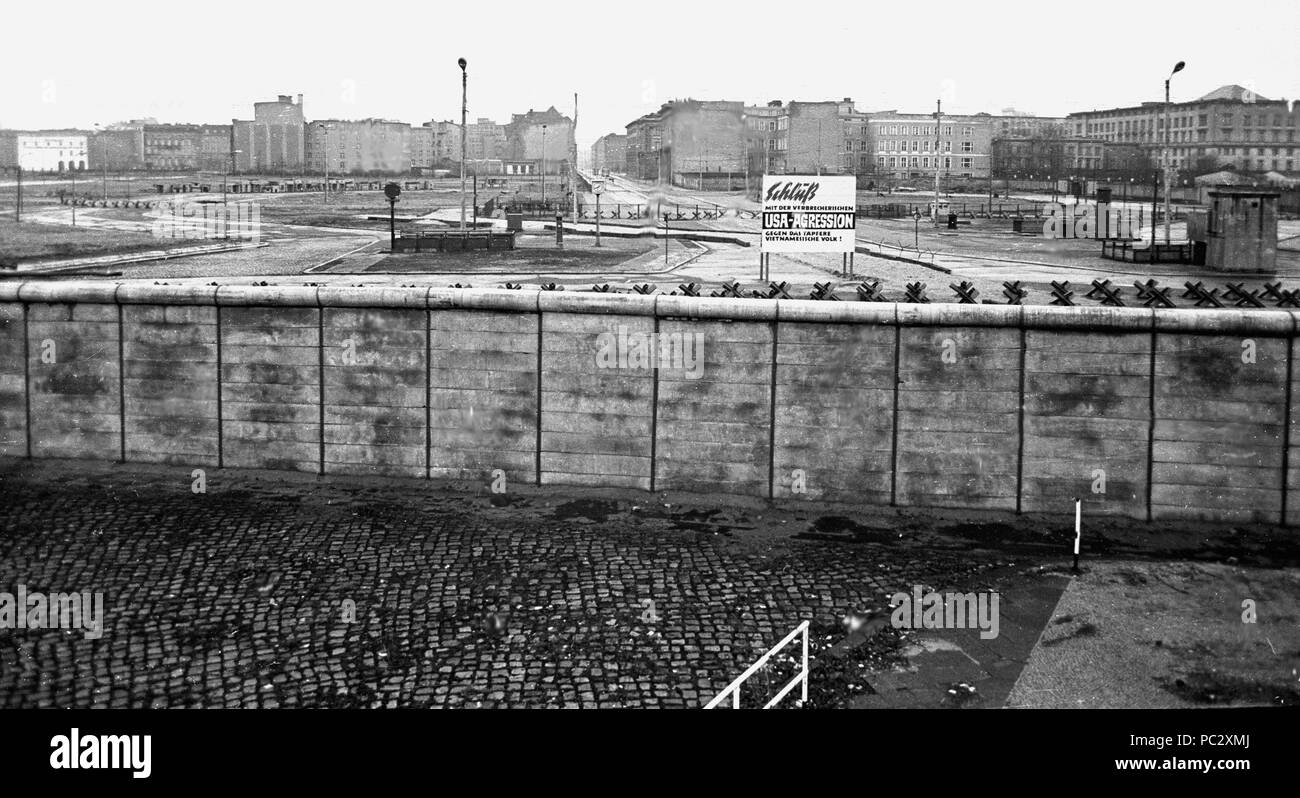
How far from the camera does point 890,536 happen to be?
52.8 ft

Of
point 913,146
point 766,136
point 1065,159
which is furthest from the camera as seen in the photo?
point 913,146

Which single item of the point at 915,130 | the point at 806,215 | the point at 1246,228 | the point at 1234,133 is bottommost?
the point at 806,215

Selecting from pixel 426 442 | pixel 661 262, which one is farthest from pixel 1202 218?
pixel 426 442

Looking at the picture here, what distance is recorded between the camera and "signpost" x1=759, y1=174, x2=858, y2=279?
1286 inches

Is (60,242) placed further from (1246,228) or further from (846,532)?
(846,532)

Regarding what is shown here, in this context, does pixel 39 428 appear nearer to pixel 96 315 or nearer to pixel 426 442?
pixel 96 315

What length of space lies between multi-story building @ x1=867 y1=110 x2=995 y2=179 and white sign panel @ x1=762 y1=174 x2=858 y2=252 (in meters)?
154

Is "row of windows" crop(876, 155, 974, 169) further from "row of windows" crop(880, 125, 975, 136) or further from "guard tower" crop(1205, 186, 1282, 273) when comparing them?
"guard tower" crop(1205, 186, 1282, 273)

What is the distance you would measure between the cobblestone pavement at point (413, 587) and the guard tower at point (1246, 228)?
33.3 m

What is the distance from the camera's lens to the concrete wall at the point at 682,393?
55.7ft

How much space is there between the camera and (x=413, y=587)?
1347cm

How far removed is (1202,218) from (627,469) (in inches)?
1571

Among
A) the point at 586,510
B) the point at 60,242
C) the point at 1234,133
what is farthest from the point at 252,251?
the point at 1234,133

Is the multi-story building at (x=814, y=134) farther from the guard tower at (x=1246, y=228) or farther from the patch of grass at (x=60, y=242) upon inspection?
the guard tower at (x=1246, y=228)
